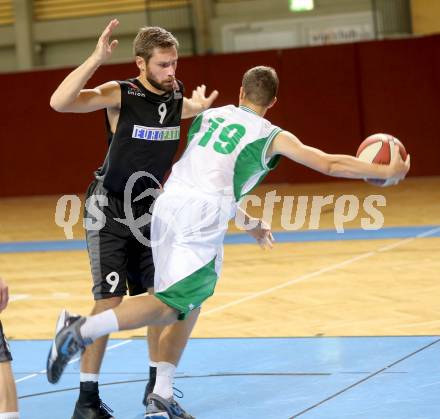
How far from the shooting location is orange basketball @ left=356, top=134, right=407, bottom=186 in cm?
613

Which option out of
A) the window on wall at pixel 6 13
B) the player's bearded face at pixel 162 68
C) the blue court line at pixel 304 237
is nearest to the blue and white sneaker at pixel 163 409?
the player's bearded face at pixel 162 68

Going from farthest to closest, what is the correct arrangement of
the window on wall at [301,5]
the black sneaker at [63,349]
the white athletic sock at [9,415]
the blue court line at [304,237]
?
the window on wall at [301,5], the blue court line at [304,237], the black sneaker at [63,349], the white athletic sock at [9,415]

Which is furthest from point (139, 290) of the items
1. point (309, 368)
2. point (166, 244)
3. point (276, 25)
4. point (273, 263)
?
point (276, 25)

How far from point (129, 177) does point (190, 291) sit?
89cm

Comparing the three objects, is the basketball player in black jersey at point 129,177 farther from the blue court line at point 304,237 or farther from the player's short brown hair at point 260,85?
the blue court line at point 304,237

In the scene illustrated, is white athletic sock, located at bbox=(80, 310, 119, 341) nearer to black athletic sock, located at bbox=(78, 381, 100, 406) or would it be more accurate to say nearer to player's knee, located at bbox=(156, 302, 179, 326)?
player's knee, located at bbox=(156, 302, 179, 326)

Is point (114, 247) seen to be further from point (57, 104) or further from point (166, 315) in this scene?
point (57, 104)

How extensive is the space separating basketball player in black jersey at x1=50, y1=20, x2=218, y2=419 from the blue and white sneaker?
16 millimetres

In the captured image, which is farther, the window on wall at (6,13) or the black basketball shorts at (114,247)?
the window on wall at (6,13)

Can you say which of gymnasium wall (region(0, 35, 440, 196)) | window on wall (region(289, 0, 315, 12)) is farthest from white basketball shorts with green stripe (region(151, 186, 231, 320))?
window on wall (region(289, 0, 315, 12))

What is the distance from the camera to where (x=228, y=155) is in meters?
6.11

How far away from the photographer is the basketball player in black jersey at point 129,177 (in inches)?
242

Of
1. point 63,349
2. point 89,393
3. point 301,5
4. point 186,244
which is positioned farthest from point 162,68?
point 301,5

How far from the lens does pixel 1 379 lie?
204 inches
